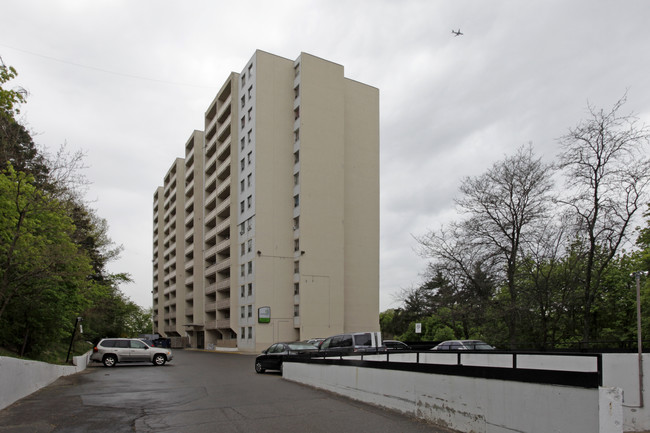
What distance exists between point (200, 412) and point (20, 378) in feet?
18.6

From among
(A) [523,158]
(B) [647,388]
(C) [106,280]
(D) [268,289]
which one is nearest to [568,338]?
(A) [523,158]

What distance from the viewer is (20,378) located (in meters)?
13.5

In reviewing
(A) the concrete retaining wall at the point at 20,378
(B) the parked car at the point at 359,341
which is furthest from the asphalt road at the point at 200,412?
(B) the parked car at the point at 359,341

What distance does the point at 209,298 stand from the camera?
70250mm

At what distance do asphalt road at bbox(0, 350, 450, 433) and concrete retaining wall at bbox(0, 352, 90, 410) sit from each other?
0.24 m

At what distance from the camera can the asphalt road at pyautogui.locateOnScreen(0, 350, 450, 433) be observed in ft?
31.0

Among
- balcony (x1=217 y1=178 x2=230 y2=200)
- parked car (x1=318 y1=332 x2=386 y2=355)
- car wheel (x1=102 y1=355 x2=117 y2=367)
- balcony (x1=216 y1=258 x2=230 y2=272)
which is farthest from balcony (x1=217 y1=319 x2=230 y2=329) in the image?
parked car (x1=318 y1=332 x2=386 y2=355)

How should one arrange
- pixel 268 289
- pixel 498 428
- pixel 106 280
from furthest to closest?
pixel 268 289 → pixel 106 280 → pixel 498 428

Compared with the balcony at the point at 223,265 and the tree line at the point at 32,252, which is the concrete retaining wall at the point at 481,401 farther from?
the balcony at the point at 223,265

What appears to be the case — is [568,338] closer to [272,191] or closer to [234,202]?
[272,191]

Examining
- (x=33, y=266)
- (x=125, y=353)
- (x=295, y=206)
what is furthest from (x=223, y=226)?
(x=33, y=266)

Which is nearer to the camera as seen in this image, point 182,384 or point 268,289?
point 182,384

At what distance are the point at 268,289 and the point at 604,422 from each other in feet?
159

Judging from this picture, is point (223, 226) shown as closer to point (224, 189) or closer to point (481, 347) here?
point (224, 189)
